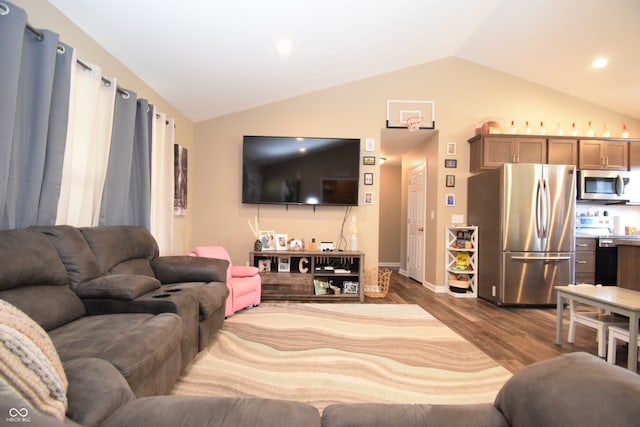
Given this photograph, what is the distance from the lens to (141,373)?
47.9 inches

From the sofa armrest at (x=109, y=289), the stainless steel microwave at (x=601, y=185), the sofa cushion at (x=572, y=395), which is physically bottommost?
the sofa armrest at (x=109, y=289)

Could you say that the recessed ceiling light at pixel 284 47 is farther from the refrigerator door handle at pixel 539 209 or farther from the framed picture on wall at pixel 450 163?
the refrigerator door handle at pixel 539 209

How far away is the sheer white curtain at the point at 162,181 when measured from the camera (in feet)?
10.3

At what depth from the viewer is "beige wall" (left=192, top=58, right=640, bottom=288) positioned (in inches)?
171

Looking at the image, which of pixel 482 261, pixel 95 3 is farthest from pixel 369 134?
pixel 95 3

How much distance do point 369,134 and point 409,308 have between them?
97.9 inches

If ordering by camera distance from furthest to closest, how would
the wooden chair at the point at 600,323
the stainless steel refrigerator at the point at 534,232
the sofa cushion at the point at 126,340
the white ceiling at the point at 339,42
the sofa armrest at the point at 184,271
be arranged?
the stainless steel refrigerator at the point at 534,232 < the sofa armrest at the point at 184,271 < the white ceiling at the point at 339,42 < the wooden chair at the point at 600,323 < the sofa cushion at the point at 126,340

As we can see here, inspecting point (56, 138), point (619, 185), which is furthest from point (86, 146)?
point (619, 185)

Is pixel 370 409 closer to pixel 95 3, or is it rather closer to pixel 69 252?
pixel 69 252

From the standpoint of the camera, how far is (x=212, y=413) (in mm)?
699

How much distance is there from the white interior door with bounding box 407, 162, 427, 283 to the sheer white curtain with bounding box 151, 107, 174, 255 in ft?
12.4

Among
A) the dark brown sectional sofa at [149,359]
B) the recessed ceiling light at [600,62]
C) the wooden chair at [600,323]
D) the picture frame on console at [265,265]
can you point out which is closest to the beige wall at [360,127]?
the picture frame on console at [265,265]

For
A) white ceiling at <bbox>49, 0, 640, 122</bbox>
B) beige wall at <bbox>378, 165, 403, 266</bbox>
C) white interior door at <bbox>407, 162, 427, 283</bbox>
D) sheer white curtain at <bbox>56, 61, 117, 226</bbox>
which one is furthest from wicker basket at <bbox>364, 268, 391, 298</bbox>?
sheer white curtain at <bbox>56, 61, 117, 226</bbox>

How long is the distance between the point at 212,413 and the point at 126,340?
828mm
